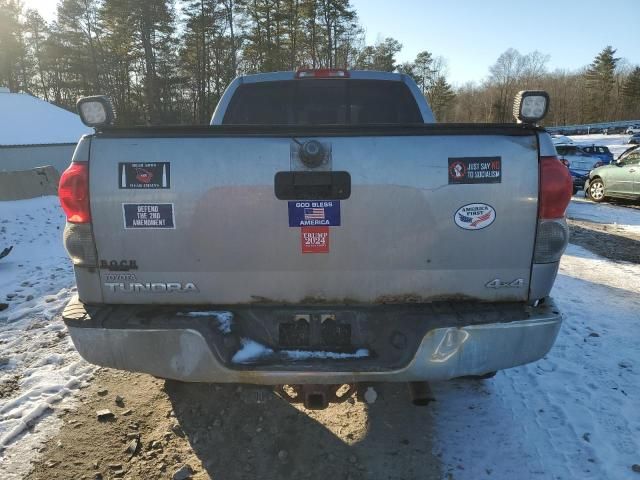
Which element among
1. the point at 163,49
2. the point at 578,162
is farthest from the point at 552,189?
the point at 163,49

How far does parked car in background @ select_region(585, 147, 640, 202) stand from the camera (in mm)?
14094

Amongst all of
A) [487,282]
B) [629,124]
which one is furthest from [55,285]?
[629,124]

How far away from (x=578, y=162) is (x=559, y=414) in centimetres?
2011

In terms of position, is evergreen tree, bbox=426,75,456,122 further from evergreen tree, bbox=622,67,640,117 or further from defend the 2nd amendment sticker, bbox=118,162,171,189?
defend the 2nd amendment sticker, bbox=118,162,171,189

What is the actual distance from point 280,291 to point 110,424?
1.78m

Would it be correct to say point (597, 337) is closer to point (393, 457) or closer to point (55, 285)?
point (393, 457)

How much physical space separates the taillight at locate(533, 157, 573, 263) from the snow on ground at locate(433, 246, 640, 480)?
1.27m

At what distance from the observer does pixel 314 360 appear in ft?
7.38

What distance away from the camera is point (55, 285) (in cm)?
634

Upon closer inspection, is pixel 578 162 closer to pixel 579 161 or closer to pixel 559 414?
pixel 579 161

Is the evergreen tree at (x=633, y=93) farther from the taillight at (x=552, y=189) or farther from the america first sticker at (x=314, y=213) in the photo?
the america first sticker at (x=314, y=213)

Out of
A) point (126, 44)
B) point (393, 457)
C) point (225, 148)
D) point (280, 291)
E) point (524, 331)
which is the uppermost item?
point (126, 44)

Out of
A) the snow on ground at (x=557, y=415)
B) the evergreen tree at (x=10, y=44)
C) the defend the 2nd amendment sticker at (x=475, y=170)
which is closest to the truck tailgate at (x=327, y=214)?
the defend the 2nd amendment sticker at (x=475, y=170)

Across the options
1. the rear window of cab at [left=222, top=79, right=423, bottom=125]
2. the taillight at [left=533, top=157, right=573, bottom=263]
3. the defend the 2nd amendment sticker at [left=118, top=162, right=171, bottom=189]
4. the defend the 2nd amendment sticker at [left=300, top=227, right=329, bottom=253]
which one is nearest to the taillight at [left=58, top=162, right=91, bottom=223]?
the defend the 2nd amendment sticker at [left=118, top=162, right=171, bottom=189]
